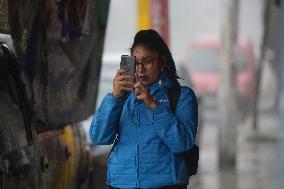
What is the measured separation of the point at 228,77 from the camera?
519 inches

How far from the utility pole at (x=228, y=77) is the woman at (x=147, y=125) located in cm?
863

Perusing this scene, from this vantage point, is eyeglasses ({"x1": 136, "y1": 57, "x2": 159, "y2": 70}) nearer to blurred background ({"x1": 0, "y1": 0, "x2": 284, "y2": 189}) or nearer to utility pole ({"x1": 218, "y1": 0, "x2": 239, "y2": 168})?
blurred background ({"x1": 0, "y1": 0, "x2": 284, "y2": 189})

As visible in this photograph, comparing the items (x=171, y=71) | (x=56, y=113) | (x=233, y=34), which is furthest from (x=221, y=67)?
(x=171, y=71)

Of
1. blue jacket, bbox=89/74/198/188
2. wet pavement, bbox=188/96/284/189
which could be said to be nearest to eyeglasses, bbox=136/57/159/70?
blue jacket, bbox=89/74/198/188

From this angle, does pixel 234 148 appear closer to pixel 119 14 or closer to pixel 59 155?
pixel 59 155

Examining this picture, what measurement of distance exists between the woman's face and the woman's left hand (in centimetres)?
10

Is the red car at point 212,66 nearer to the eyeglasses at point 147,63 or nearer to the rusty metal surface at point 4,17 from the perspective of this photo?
the rusty metal surface at point 4,17

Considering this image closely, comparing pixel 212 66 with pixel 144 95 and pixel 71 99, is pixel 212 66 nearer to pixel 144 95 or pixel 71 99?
pixel 71 99

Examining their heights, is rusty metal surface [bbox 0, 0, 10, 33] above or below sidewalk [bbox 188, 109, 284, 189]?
above

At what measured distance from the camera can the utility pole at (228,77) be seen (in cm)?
1305

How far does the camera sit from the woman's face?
4387 millimetres

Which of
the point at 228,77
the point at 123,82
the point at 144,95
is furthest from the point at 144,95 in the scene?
the point at 228,77

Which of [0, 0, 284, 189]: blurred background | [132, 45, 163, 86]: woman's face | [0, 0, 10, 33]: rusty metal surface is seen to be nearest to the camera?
[132, 45, 163, 86]: woman's face

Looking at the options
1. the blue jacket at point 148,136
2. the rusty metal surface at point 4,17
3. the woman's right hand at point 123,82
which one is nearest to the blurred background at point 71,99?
the rusty metal surface at point 4,17
